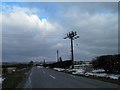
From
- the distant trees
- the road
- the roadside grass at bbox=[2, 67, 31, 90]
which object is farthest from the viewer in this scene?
the distant trees

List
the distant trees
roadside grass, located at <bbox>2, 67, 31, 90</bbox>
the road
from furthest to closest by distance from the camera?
1. the distant trees
2. roadside grass, located at <bbox>2, 67, 31, 90</bbox>
3. the road

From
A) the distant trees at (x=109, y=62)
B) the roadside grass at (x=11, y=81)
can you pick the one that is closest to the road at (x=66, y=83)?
the roadside grass at (x=11, y=81)

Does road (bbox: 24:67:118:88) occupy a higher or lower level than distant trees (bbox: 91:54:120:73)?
lower

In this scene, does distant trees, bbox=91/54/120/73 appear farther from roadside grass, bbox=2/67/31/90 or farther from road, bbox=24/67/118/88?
roadside grass, bbox=2/67/31/90

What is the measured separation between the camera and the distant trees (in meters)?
42.3

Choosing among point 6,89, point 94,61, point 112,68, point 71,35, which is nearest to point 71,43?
point 71,35

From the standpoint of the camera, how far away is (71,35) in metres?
72.8

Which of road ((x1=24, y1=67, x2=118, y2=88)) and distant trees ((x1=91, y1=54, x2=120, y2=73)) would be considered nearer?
road ((x1=24, y1=67, x2=118, y2=88))

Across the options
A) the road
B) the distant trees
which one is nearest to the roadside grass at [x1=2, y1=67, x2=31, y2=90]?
the road

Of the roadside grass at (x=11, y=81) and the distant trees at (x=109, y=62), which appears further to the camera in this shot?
the distant trees at (x=109, y=62)

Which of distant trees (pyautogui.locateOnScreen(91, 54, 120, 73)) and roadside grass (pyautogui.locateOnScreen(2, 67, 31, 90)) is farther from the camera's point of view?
distant trees (pyautogui.locateOnScreen(91, 54, 120, 73))

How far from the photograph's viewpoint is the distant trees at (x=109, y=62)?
42.3 metres

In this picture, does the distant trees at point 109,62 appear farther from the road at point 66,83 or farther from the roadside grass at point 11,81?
the roadside grass at point 11,81

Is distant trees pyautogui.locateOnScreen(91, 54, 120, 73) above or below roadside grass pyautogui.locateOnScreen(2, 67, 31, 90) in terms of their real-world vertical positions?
above
